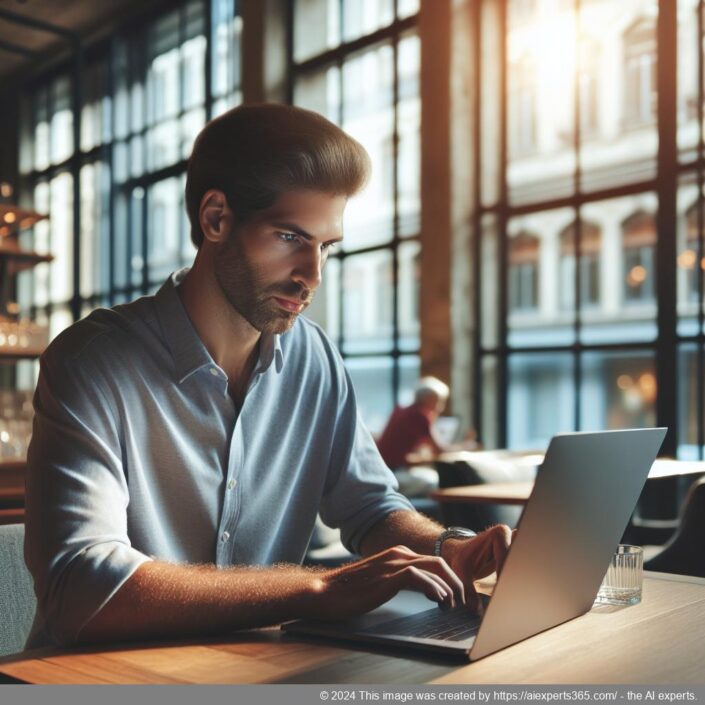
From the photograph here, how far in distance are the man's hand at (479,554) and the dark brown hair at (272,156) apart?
1.87 feet

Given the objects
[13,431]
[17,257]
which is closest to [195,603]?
[13,431]

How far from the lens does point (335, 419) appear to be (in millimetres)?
1553

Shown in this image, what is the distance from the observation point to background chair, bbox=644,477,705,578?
3084 millimetres

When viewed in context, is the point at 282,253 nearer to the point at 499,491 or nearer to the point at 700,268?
the point at 499,491

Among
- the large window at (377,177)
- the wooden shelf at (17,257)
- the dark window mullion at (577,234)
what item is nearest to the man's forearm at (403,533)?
the wooden shelf at (17,257)

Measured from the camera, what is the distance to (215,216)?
1.38 meters

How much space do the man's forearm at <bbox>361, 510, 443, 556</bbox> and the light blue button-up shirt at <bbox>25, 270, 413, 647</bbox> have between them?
0.07 feet

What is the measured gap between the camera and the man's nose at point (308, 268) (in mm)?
1312

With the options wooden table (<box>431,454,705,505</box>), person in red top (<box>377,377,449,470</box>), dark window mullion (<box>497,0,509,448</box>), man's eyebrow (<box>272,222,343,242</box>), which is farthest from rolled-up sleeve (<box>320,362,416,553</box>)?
dark window mullion (<box>497,0,509,448</box>)

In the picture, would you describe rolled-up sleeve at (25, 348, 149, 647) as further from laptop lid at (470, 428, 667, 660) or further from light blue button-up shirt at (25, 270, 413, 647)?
laptop lid at (470, 428, 667, 660)

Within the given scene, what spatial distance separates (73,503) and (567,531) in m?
0.61

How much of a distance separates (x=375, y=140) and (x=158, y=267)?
3.92 m

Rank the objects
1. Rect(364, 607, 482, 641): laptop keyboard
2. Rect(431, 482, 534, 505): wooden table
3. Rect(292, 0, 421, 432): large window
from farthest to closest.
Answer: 1. Rect(292, 0, 421, 432): large window
2. Rect(431, 482, 534, 505): wooden table
3. Rect(364, 607, 482, 641): laptop keyboard

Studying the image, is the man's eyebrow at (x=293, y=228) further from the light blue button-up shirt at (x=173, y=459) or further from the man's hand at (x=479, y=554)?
the man's hand at (x=479, y=554)
